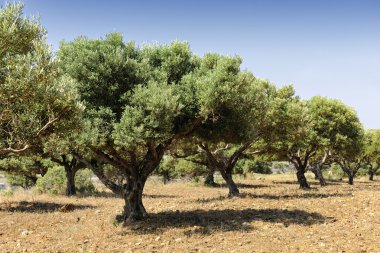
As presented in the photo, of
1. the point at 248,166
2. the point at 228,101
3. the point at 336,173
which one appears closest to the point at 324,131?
the point at 228,101

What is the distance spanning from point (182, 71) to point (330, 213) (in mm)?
12333

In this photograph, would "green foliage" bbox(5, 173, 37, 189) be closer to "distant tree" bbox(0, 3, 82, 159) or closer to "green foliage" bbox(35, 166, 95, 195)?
"green foliage" bbox(35, 166, 95, 195)

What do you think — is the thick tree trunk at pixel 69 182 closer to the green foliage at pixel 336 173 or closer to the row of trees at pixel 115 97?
the row of trees at pixel 115 97

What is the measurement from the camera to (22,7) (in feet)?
43.5

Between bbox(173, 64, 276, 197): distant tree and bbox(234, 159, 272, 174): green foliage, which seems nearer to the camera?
bbox(173, 64, 276, 197): distant tree

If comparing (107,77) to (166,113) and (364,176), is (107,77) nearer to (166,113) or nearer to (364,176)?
(166,113)

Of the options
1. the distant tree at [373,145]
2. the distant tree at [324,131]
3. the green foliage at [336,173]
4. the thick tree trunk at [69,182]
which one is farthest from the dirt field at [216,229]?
the green foliage at [336,173]

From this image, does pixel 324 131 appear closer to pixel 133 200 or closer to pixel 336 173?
pixel 133 200

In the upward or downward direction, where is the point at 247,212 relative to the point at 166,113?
downward

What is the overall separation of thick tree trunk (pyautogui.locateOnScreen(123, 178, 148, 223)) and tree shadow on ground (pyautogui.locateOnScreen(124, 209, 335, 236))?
2.49 feet

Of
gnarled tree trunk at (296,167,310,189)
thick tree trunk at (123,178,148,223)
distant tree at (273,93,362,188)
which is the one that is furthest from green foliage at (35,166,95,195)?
gnarled tree trunk at (296,167,310,189)

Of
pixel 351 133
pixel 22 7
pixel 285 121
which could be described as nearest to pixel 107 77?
pixel 22 7

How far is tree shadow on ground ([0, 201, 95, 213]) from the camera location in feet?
96.8

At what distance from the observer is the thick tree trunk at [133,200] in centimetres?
2178
